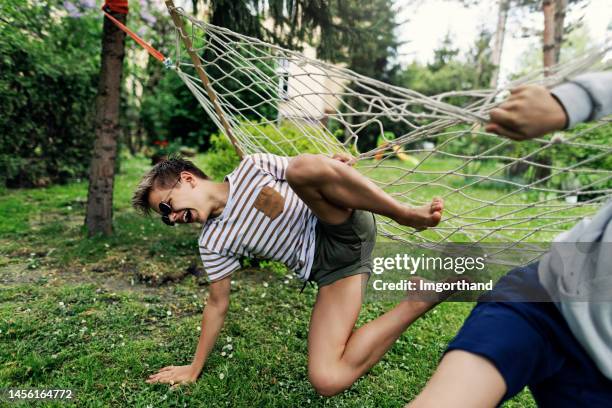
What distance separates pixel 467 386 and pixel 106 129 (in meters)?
2.72

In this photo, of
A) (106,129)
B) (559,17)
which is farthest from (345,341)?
(559,17)

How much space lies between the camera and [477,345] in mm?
877

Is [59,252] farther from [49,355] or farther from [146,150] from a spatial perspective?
[146,150]

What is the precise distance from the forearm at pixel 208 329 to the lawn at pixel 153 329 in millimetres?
88

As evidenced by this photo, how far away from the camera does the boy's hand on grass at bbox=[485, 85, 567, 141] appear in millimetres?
860

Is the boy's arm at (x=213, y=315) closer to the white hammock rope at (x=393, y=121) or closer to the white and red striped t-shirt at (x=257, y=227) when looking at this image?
the white and red striped t-shirt at (x=257, y=227)

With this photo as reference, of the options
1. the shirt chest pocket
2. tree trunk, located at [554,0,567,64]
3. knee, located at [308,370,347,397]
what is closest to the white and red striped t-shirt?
the shirt chest pocket

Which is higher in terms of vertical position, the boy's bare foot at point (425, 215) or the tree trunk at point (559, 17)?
the tree trunk at point (559, 17)

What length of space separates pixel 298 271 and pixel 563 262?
0.91 metres

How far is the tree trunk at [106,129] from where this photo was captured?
2.82 meters

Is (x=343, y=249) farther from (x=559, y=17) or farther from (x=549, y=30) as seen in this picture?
(x=559, y=17)

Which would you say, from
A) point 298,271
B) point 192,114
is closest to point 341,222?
point 298,271

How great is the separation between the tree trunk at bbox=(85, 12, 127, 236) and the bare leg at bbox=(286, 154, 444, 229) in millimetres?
2030

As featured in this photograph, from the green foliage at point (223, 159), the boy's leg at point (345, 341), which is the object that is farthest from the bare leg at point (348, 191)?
the green foliage at point (223, 159)
